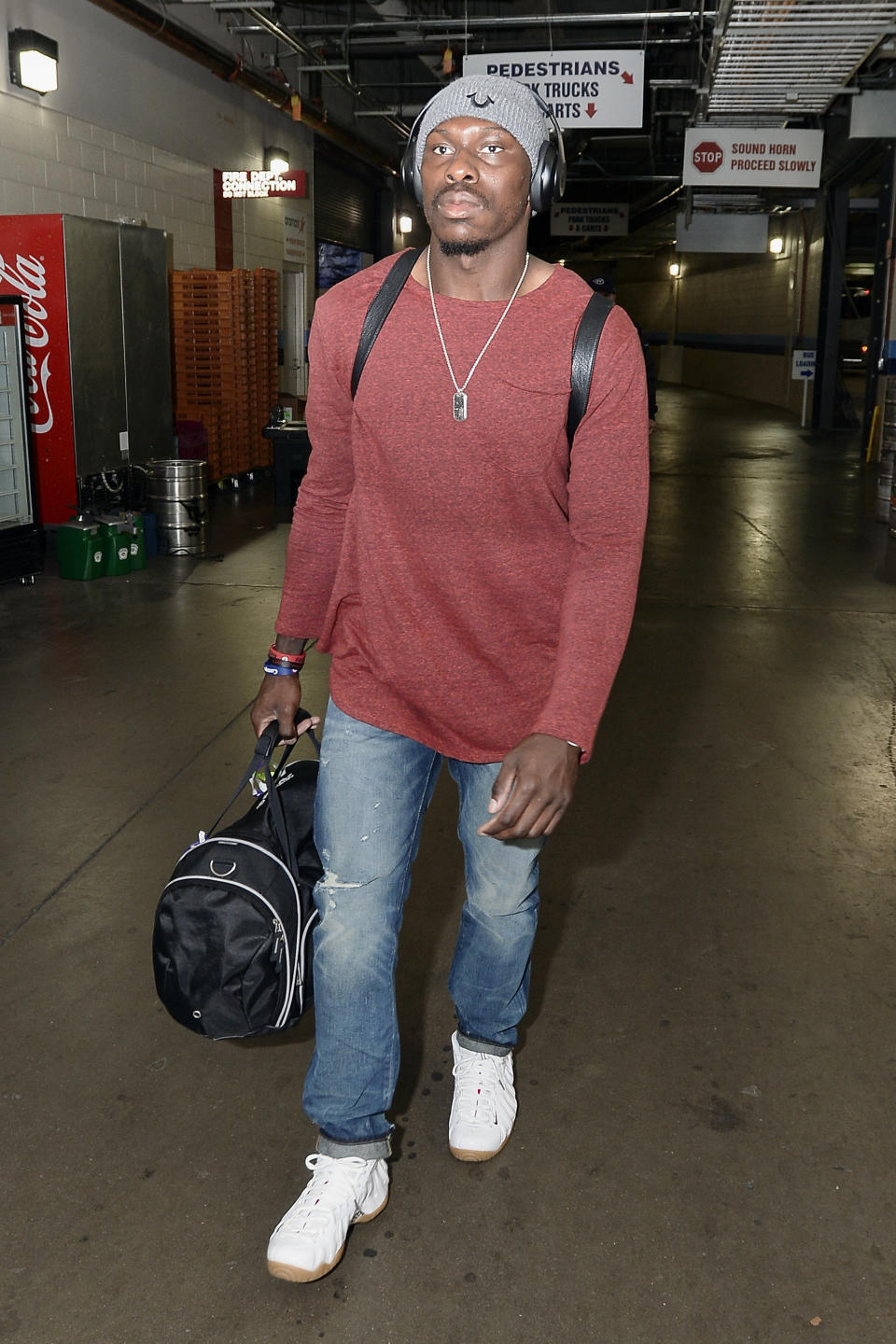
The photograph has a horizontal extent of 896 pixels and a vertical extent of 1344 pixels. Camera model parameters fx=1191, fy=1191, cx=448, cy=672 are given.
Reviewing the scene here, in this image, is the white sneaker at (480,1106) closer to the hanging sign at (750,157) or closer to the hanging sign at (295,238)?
the hanging sign at (750,157)

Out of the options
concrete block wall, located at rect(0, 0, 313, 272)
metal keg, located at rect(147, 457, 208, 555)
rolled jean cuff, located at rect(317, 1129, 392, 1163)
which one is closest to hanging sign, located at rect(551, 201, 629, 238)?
concrete block wall, located at rect(0, 0, 313, 272)

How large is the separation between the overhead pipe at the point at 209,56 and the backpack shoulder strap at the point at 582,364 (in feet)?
29.5

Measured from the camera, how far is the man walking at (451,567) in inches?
64.5

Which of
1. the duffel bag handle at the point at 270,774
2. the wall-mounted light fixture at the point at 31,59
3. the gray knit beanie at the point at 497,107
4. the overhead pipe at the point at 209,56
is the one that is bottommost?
the duffel bag handle at the point at 270,774

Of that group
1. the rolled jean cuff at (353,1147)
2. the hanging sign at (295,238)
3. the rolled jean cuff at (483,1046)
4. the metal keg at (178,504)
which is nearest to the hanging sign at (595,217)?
the hanging sign at (295,238)

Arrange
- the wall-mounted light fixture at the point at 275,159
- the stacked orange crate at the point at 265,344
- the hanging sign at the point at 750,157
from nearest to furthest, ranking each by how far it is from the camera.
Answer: the stacked orange crate at the point at 265,344
the hanging sign at the point at 750,157
the wall-mounted light fixture at the point at 275,159

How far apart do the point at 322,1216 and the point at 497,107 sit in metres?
1.67

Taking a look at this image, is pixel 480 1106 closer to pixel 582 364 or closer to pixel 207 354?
pixel 582 364

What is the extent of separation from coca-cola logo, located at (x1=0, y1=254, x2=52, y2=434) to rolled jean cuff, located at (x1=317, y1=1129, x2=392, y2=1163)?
672 centimetres

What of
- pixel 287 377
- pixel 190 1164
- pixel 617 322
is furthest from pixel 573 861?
pixel 287 377

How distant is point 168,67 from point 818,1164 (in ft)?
36.0

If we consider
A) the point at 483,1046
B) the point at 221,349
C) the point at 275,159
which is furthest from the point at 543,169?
the point at 275,159

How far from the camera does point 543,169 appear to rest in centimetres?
180

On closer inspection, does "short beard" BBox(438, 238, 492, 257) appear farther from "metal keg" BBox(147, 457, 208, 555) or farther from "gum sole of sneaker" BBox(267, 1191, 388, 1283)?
"metal keg" BBox(147, 457, 208, 555)
